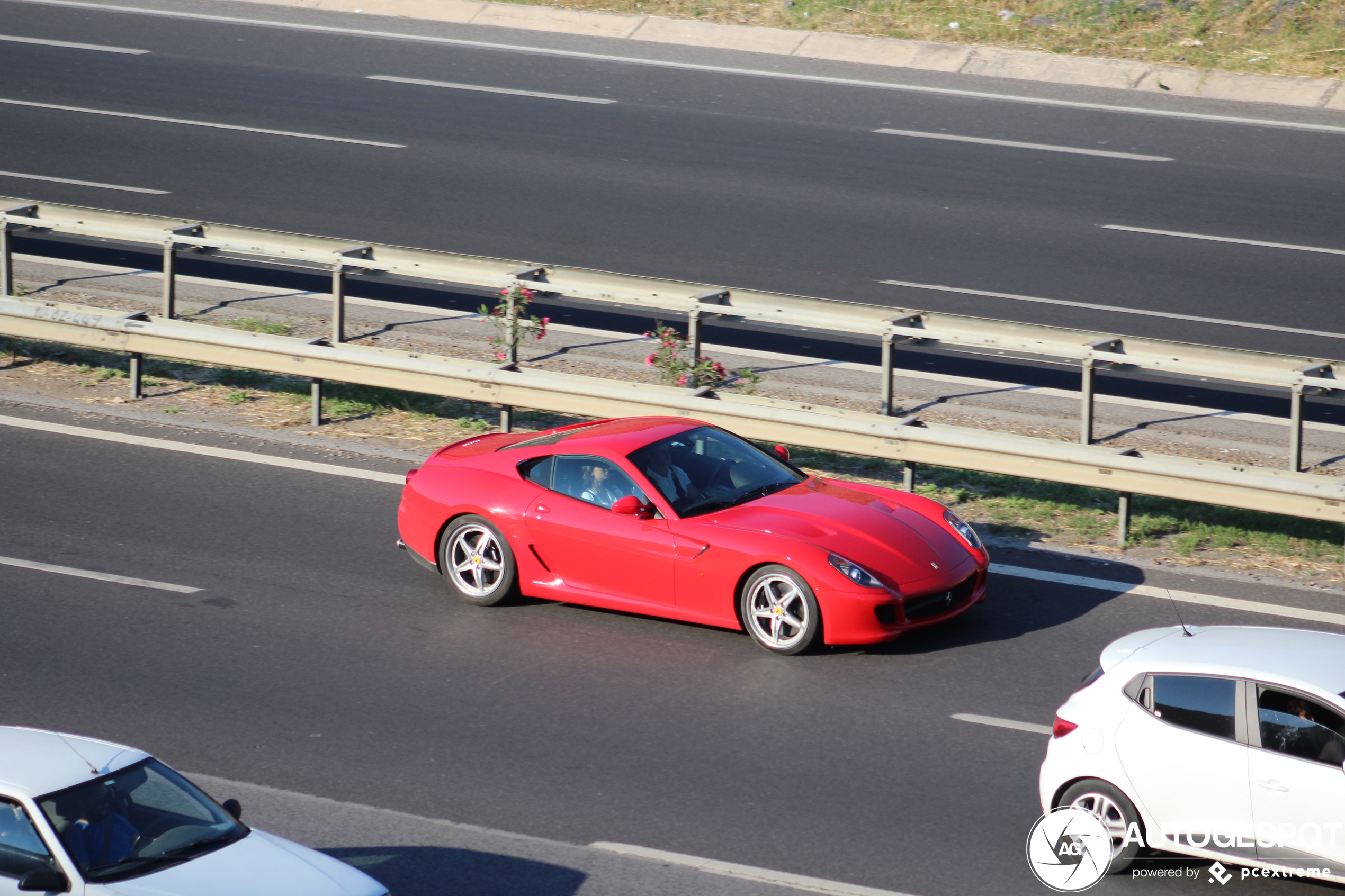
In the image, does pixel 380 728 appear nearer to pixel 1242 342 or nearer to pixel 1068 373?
pixel 1068 373

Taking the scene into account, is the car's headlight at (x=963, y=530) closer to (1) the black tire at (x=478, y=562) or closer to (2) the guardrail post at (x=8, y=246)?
(1) the black tire at (x=478, y=562)

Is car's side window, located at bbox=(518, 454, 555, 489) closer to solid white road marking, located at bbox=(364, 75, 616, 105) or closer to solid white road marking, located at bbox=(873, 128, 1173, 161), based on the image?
solid white road marking, located at bbox=(873, 128, 1173, 161)

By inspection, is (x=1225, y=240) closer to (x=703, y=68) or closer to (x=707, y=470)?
(x=703, y=68)

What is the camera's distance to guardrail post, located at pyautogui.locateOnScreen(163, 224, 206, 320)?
14.1 meters

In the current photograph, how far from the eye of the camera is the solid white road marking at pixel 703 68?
20.5m

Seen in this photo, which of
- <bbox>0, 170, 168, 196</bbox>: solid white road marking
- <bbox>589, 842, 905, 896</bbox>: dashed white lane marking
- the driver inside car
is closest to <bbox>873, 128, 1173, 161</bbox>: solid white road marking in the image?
<bbox>0, 170, 168, 196</bbox>: solid white road marking

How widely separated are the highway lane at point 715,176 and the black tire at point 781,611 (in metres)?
6.71

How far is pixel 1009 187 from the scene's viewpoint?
60.7 ft

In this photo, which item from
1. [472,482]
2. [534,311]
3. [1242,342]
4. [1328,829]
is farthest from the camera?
[534,311]

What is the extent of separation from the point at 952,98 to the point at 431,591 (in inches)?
542

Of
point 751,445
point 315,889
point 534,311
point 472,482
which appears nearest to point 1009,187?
point 534,311

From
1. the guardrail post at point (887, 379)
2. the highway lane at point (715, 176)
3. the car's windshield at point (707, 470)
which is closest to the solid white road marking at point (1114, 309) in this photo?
the highway lane at point (715, 176)

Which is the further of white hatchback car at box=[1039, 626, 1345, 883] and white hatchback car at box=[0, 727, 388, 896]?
white hatchback car at box=[1039, 626, 1345, 883]

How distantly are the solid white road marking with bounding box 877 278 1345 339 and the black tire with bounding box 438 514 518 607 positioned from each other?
7153 millimetres
